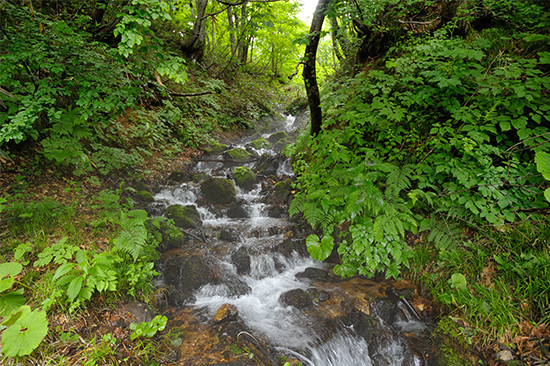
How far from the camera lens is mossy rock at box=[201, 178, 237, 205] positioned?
6844 millimetres

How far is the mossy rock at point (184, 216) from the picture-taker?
5.58 meters

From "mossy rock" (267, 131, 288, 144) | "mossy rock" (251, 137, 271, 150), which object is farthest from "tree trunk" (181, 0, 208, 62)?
"mossy rock" (267, 131, 288, 144)

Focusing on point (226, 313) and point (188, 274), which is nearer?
point (226, 313)

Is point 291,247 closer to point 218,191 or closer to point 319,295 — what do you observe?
point 319,295

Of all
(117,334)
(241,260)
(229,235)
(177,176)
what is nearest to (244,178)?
(177,176)

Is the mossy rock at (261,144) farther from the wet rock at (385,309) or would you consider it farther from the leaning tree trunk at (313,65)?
the wet rock at (385,309)

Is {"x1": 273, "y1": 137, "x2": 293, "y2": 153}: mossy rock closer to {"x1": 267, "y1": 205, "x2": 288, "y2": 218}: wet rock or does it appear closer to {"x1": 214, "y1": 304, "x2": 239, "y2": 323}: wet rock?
{"x1": 267, "y1": 205, "x2": 288, "y2": 218}: wet rock

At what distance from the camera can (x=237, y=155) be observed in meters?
9.10

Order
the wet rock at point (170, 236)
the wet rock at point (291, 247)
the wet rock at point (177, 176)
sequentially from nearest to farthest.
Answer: the wet rock at point (170, 236) < the wet rock at point (291, 247) < the wet rock at point (177, 176)

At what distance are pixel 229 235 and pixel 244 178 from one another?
266 centimetres

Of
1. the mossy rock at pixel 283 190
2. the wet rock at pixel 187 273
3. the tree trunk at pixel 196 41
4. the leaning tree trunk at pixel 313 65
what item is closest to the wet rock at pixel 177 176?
the mossy rock at pixel 283 190

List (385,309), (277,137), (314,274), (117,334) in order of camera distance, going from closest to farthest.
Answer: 1. (117,334)
2. (385,309)
3. (314,274)
4. (277,137)

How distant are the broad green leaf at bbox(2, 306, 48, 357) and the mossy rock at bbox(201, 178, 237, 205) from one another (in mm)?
4818

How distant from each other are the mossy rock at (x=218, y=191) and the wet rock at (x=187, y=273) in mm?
2658
